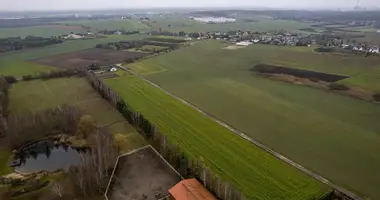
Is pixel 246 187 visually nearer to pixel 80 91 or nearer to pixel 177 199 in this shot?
pixel 177 199

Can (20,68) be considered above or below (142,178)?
above

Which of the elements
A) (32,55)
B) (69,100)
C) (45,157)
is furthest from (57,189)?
(32,55)

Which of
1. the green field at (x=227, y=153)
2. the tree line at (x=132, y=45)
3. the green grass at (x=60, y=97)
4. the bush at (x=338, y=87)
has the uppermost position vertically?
the tree line at (x=132, y=45)

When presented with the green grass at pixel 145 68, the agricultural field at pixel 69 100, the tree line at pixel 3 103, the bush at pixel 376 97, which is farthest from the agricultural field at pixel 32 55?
the bush at pixel 376 97

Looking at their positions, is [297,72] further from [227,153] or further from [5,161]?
[5,161]

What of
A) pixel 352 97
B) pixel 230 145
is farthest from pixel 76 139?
pixel 352 97

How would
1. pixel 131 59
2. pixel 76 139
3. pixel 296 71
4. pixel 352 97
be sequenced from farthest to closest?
pixel 131 59 < pixel 296 71 < pixel 352 97 < pixel 76 139

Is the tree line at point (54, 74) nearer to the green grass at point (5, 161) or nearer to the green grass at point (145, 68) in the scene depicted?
the green grass at point (145, 68)
